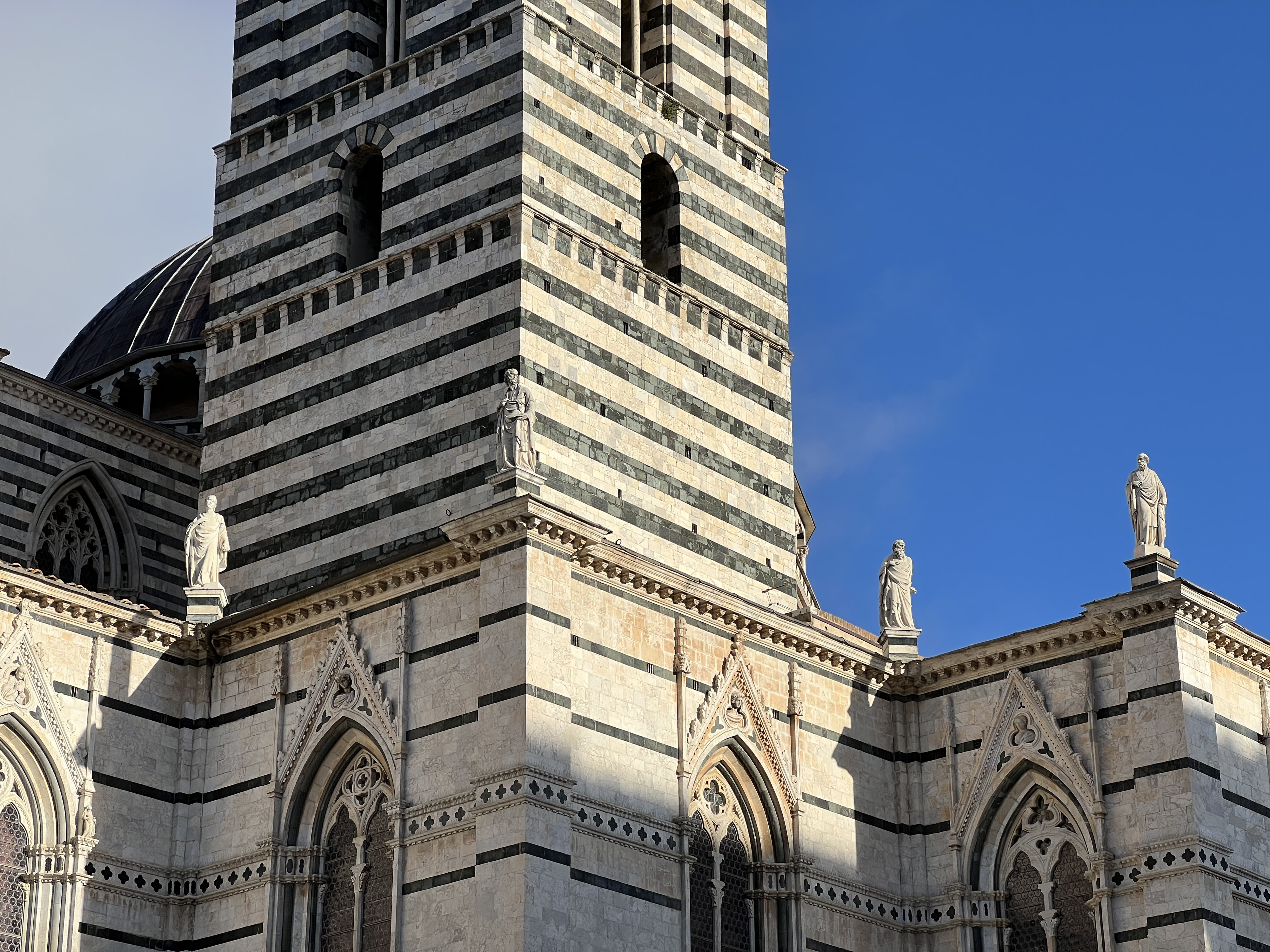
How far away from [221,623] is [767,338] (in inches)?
313

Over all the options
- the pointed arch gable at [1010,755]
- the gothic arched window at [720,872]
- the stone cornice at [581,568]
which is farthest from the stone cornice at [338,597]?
the pointed arch gable at [1010,755]

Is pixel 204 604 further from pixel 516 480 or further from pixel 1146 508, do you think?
pixel 1146 508

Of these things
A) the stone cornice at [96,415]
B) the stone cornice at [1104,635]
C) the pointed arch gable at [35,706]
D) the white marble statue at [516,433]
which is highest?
the stone cornice at [96,415]

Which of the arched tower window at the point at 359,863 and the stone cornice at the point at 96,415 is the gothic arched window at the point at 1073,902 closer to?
the arched tower window at the point at 359,863

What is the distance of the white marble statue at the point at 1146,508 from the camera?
23297 mm

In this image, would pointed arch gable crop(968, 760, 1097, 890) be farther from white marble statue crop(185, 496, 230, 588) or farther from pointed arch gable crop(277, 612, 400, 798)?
white marble statue crop(185, 496, 230, 588)

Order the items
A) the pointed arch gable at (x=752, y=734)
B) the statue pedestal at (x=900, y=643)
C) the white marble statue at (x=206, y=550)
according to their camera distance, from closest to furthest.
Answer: the pointed arch gable at (x=752, y=734) → the white marble statue at (x=206, y=550) → the statue pedestal at (x=900, y=643)

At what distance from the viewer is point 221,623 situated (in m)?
23.7

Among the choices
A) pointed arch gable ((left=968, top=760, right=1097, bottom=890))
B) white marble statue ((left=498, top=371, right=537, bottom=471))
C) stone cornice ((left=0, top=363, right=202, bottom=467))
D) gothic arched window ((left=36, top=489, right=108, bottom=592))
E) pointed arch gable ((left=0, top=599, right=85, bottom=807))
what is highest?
stone cornice ((left=0, top=363, right=202, bottom=467))

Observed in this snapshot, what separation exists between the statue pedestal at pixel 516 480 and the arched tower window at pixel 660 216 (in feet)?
19.0

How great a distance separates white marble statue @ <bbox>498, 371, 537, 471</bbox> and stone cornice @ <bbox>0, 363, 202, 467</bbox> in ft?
23.2

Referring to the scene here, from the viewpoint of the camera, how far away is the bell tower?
25.2m

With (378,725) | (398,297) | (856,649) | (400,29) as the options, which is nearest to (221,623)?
(378,725)

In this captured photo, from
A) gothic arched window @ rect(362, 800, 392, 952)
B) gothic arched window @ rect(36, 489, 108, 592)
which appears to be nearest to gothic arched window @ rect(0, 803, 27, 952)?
gothic arched window @ rect(362, 800, 392, 952)
